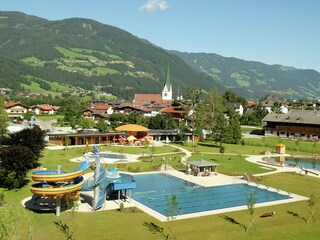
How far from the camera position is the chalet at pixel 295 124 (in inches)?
3118

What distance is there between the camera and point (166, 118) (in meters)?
82.0

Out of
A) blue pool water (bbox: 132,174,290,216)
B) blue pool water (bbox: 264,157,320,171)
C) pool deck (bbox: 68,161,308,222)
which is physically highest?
pool deck (bbox: 68,161,308,222)

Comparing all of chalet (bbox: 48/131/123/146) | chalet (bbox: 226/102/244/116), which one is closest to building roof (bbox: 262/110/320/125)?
chalet (bbox: 48/131/123/146)

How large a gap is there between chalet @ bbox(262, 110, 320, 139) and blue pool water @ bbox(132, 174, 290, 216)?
4763 centimetres

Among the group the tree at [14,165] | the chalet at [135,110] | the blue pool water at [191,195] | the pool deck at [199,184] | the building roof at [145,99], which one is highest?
the building roof at [145,99]

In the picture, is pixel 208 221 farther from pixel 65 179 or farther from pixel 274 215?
pixel 65 179

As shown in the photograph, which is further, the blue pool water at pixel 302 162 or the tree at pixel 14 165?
the blue pool water at pixel 302 162

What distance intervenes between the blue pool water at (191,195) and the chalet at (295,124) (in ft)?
156

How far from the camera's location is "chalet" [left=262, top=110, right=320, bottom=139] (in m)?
79.2

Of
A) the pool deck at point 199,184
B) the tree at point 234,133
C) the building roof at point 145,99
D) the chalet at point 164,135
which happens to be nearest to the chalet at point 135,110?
the building roof at point 145,99

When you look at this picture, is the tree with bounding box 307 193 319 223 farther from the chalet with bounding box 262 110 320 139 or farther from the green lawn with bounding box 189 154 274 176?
the chalet with bounding box 262 110 320 139

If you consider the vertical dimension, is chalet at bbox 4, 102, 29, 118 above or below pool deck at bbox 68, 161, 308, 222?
above

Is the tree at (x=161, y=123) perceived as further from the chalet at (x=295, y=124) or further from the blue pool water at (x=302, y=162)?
the blue pool water at (x=302, y=162)

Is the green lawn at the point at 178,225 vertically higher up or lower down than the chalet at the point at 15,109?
lower down
